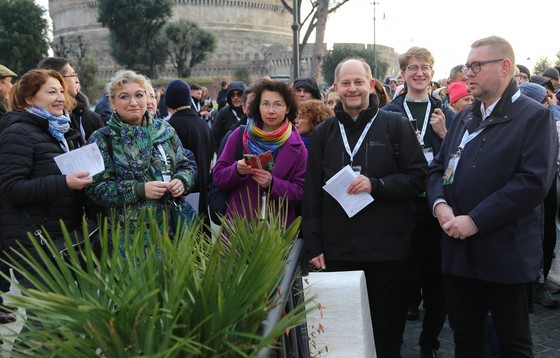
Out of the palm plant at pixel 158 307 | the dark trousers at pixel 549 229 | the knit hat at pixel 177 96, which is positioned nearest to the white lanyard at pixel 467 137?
the palm plant at pixel 158 307

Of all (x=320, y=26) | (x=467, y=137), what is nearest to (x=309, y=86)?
(x=467, y=137)

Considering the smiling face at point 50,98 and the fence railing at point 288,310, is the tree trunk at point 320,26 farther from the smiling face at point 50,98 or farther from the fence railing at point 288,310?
the fence railing at point 288,310

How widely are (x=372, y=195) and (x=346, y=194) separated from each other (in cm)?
16

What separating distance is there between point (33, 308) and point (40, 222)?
7.33 feet

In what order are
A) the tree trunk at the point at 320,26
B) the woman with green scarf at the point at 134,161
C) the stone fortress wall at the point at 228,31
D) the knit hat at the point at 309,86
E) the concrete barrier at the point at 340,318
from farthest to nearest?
Result: the stone fortress wall at the point at 228,31 < the tree trunk at the point at 320,26 < the knit hat at the point at 309,86 < the woman with green scarf at the point at 134,161 < the concrete barrier at the point at 340,318

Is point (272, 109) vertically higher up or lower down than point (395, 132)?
higher up

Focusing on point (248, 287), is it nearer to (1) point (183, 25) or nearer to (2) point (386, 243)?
(2) point (386, 243)

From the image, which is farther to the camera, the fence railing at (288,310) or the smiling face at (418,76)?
the smiling face at (418,76)

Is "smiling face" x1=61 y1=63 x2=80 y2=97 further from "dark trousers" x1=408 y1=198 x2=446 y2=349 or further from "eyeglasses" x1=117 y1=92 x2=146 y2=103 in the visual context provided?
"dark trousers" x1=408 y1=198 x2=446 y2=349

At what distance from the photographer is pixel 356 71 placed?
12.4ft

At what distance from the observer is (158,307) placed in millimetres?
1564

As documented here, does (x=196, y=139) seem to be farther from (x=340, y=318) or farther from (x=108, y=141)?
(x=340, y=318)

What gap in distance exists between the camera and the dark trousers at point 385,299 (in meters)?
3.82

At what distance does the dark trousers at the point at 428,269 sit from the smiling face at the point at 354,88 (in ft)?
3.01
